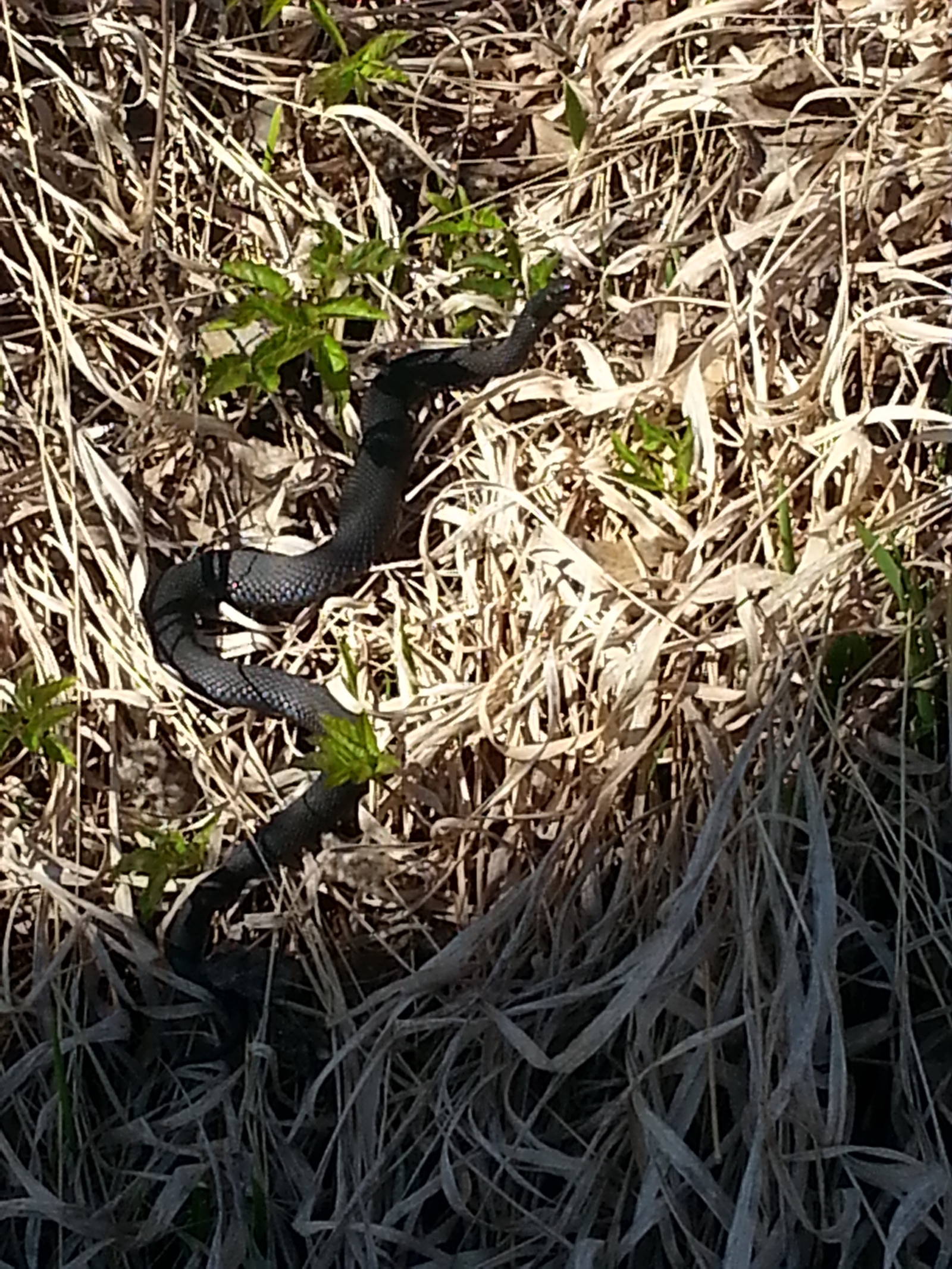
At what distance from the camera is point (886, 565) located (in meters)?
2.36

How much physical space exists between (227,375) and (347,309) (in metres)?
0.29

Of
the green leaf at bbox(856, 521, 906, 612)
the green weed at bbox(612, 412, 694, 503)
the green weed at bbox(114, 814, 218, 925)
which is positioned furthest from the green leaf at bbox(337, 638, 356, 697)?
the green leaf at bbox(856, 521, 906, 612)

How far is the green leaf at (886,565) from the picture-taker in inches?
92.1

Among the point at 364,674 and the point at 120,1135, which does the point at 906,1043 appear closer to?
the point at 364,674

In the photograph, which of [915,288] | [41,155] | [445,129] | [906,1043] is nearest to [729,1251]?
[906,1043]

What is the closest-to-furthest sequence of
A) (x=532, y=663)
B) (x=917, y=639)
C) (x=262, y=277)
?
1. (x=917, y=639)
2. (x=532, y=663)
3. (x=262, y=277)

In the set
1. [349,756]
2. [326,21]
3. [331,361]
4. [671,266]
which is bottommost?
[349,756]

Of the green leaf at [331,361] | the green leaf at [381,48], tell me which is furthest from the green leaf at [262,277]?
the green leaf at [381,48]

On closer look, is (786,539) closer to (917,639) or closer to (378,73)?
(917,639)

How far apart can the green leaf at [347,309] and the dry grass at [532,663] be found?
130 millimetres

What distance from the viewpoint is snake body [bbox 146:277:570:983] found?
271 cm

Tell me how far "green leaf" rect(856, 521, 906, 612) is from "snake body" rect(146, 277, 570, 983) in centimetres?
84

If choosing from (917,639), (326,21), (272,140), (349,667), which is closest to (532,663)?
(349,667)

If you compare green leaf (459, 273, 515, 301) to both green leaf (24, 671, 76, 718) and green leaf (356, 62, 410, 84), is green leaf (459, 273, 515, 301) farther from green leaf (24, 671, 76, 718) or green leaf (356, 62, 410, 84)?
green leaf (24, 671, 76, 718)
